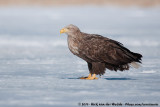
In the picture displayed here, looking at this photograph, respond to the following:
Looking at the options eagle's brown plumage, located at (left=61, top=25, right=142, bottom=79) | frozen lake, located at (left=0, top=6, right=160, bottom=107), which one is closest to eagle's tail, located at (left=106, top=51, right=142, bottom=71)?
eagle's brown plumage, located at (left=61, top=25, right=142, bottom=79)

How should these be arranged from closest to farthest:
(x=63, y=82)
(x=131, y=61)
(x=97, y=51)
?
(x=63, y=82)
(x=97, y=51)
(x=131, y=61)

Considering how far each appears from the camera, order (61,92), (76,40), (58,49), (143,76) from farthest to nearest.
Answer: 1. (58,49)
2. (143,76)
3. (76,40)
4. (61,92)

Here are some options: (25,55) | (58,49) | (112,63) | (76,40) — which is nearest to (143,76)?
(112,63)

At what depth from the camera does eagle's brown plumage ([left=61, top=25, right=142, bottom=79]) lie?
7230mm

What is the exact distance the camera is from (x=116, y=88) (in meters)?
6.58

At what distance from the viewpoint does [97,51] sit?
7.27 metres

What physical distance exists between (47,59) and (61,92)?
427 centimetres

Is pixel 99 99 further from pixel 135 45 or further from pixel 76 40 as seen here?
pixel 135 45

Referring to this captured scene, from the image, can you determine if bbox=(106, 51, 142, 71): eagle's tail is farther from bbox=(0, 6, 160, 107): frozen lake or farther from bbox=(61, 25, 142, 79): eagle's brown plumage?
bbox=(0, 6, 160, 107): frozen lake

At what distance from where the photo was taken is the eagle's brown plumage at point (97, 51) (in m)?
7.23

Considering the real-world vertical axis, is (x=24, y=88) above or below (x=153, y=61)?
below

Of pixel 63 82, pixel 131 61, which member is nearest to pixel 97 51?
pixel 131 61

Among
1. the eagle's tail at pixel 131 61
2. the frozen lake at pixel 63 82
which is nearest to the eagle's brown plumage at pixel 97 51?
the eagle's tail at pixel 131 61

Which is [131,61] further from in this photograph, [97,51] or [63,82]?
[63,82]
